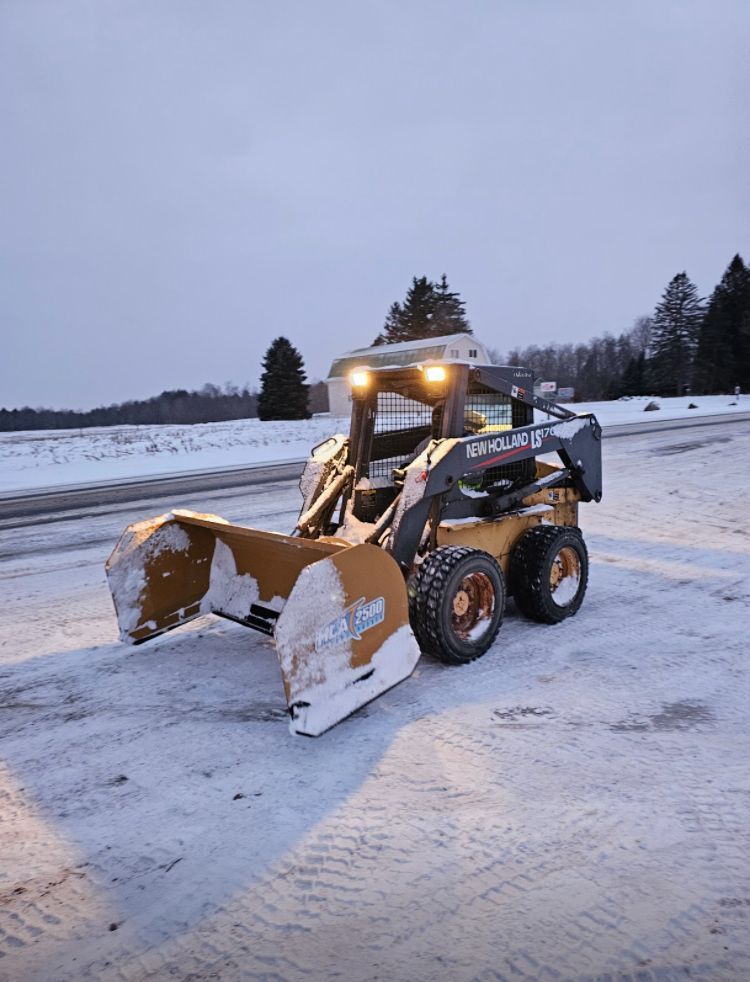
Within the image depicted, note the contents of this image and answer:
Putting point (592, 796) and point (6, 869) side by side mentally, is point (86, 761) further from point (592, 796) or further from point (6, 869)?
point (592, 796)

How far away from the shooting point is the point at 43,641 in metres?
4.74

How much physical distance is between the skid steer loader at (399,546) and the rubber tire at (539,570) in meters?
0.01

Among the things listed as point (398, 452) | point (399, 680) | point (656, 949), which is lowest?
point (656, 949)

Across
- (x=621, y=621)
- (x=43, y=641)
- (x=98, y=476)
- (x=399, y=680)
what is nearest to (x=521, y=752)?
(x=399, y=680)

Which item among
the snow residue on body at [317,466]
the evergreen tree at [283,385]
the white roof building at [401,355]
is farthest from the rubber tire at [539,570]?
the evergreen tree at [283,385]

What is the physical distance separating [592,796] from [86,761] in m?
2.37

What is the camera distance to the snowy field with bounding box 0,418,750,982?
2.08 metres

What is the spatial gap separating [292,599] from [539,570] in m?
2.22

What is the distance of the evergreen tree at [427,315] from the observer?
51.9 m

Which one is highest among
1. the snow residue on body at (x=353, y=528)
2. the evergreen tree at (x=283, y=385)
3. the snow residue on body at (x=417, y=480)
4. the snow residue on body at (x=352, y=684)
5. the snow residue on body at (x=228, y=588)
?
the evergreen tree at (x=283, y=385)

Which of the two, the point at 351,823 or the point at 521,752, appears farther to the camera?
the point at 521,752

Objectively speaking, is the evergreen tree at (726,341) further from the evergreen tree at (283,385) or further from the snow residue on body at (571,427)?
the snow residue on body at (571,427)

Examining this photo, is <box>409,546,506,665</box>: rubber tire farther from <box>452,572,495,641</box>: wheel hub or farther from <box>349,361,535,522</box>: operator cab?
<box>349,361,535,522</box>: operator cab

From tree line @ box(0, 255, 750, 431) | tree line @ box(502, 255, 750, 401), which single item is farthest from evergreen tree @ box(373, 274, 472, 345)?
tree line @ box(502, 255, 750, 401)
